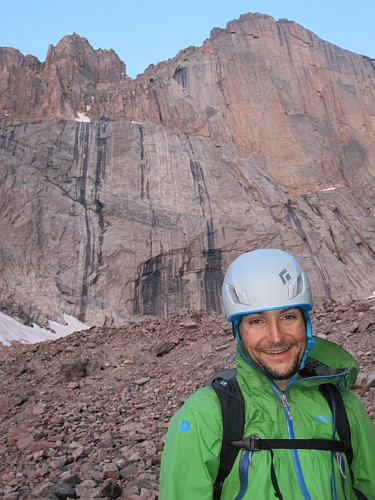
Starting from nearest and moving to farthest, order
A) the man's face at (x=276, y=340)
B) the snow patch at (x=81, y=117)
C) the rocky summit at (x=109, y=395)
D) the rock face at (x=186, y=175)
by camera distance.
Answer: the man's face at (x=276, y=340), the rocky summit at (x=109, y=395), the rock face at (x=186, y=175), the snow patch at (x=81, y=117)

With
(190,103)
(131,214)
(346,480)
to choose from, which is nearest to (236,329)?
(346,480)

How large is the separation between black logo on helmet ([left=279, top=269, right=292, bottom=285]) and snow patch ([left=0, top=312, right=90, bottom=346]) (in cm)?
1523

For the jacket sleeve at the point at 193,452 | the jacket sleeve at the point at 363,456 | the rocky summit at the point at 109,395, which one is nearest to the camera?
the jacket sleeve at the point at 193,452

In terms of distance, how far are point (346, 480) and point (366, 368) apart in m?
5.51

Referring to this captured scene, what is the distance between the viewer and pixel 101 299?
28578 mm

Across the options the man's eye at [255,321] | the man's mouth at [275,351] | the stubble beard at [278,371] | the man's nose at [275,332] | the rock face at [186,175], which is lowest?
the stubble beard at [278,371]

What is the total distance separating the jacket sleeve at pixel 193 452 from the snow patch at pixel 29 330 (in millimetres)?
15271

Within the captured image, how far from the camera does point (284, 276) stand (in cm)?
217

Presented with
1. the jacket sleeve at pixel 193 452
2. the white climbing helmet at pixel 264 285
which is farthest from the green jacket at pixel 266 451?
the white climbing helmet at pixel 264 285

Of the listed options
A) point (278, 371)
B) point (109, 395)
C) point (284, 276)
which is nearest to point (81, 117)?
point (109, 395)

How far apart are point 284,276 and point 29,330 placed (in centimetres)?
1963

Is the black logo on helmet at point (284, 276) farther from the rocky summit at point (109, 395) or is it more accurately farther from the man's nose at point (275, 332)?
the rocky summit at point (109, 395)

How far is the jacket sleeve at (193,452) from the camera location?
1.66 meters

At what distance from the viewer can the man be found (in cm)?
169
